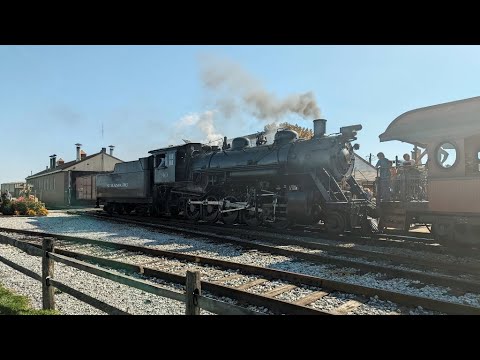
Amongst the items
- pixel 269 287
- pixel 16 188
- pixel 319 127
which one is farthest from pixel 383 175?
pixel 16 188

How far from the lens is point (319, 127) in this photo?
13125 mm

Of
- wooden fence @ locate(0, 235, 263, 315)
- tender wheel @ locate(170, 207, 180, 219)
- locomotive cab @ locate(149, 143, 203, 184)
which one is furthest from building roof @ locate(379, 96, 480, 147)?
tender wheel @ locate(170, 207, 180, 219)

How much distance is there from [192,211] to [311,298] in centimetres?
1167

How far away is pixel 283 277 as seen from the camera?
6.16m

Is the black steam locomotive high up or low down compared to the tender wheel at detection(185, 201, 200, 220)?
up

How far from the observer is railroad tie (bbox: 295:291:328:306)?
4.90 m

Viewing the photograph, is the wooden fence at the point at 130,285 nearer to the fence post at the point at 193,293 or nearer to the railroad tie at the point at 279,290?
the fence post at the point at 193,293

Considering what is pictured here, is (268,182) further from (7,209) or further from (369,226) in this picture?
(7,209)

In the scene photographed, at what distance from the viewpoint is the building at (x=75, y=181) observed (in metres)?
36.0

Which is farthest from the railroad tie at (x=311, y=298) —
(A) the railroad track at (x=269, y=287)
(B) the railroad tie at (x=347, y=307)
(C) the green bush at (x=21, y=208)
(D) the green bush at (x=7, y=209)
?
(D) the green bush at (x=7, y=209)

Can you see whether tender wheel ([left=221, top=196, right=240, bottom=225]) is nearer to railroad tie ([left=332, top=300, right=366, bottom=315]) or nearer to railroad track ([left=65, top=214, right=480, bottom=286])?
railroad track ([left=65, top=214, right=480, bottom=286])

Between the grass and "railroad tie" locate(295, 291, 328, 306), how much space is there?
3120mm

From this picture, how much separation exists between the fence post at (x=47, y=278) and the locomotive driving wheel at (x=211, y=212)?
9.89 meters
